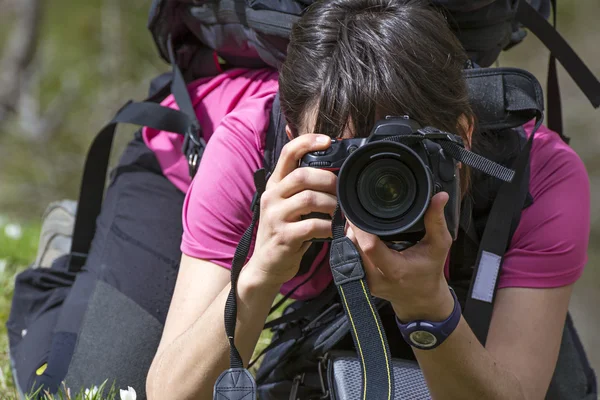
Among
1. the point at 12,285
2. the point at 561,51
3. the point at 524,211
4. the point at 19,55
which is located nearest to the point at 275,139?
the point at 524,211

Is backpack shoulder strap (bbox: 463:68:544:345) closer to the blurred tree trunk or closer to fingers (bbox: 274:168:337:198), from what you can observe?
fingers (bbox: 274:168:337:198)

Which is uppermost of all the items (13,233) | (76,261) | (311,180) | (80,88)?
(311,180)

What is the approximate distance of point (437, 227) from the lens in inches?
57.0

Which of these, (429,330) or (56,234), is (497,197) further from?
(56,234)

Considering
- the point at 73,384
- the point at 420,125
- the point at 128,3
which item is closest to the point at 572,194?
the point at 420,125

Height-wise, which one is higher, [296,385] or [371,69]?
[371,69]

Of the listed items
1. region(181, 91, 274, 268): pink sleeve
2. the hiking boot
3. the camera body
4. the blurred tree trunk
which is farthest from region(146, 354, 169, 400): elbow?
the blurred tree trunk

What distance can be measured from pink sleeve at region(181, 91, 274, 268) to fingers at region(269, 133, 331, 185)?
0.39m

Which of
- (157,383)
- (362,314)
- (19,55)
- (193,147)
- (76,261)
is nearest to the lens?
(362,314)

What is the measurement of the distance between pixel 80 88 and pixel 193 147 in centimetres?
814

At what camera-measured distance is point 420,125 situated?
1633 mm

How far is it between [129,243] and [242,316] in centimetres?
86

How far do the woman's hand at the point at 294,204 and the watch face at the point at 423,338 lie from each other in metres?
0.26

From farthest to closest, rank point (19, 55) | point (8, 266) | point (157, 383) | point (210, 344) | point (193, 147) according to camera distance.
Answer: point (19, 55) → point (8, 266) → point (193, 147) → point (157, 383) → point (210, 344)
